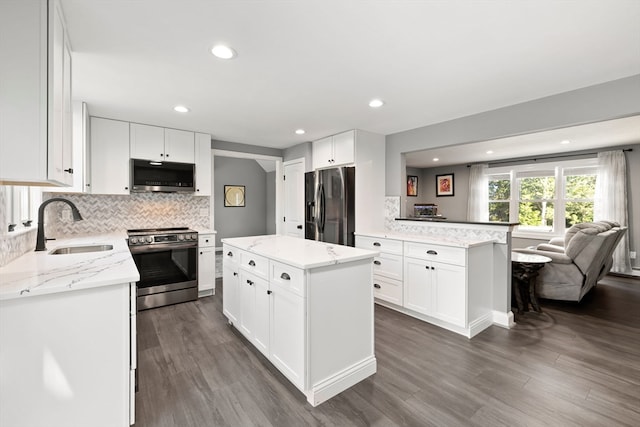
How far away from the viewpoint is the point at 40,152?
133 cm

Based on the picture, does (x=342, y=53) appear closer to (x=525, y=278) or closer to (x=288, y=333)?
(x=288, y=333)

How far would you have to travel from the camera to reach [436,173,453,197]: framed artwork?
7.76m

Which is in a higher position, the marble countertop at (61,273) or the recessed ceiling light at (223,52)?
the recessed ceiling light at (223,52)

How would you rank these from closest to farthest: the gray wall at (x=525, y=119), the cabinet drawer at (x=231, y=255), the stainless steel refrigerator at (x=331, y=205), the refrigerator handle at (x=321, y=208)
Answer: the gray wall at (x=525, y=119), the cabinet drawer at (x=231, y=255), the stainless steel refrigerator at (x=331, y=205), the refrigerator handle at (x=321, y=208)

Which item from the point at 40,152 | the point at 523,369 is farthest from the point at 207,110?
the point at 523,369

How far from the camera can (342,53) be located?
79.7 inches

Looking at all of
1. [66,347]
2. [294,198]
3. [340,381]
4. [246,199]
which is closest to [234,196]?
[246,199]

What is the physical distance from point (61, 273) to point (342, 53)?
2.11 metres

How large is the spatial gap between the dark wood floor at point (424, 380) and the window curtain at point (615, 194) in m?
2.89

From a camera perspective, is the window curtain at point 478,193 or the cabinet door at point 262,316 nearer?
the cabinet door at point 262,316

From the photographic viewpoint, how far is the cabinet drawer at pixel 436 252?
9.23 ft

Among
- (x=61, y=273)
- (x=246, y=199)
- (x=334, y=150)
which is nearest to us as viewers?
(x=61, y=273)

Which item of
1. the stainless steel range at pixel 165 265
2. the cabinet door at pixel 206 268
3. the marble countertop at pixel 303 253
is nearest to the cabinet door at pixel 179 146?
the stainless steel range at pixel 165 265

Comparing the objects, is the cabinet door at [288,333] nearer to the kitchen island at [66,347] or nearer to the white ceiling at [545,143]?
the kitchen island at [66,347]
